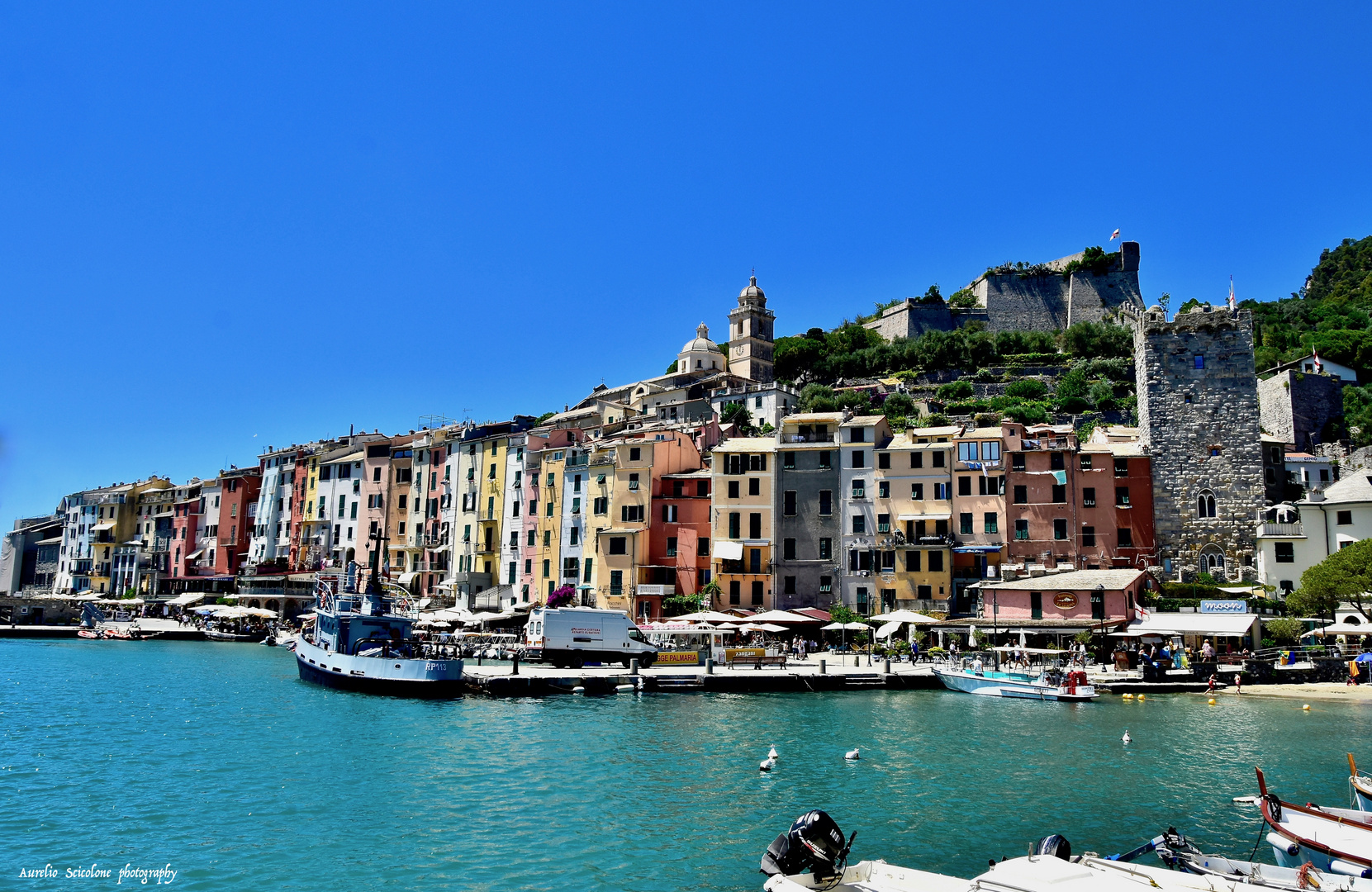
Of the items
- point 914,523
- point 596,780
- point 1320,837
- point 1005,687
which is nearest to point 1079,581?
point 914,523

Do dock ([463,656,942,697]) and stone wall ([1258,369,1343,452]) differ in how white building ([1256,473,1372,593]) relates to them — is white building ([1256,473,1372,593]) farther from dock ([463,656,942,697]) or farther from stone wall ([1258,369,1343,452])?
stone wall ([1258,369,1343,452])

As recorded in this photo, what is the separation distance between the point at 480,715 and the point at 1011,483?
3148cm

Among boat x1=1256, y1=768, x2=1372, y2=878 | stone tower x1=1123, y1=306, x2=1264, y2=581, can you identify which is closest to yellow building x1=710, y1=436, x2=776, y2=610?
stone tower x1=1123, y1=306, x2=1264, y2=581

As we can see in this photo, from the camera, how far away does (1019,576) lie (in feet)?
164

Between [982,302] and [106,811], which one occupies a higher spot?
[982,302]

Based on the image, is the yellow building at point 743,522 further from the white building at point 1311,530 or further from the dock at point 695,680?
the white building at point 1311,530

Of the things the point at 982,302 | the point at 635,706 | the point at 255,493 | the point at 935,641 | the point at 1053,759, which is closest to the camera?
the point at 1053,759

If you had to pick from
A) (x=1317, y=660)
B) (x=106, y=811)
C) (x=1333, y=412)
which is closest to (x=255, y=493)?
(x=106, y=811)

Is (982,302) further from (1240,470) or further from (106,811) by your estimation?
(106,811)

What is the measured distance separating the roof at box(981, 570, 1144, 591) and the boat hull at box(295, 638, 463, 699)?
25651mm

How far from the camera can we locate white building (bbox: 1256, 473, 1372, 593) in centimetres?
4781

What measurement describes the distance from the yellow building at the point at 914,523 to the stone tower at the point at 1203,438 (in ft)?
36.4

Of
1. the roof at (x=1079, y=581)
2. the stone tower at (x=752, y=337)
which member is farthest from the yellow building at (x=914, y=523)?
the stone tower at (x=752, y=337)

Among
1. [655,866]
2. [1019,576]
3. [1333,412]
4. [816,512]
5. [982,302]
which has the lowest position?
[655,866]
